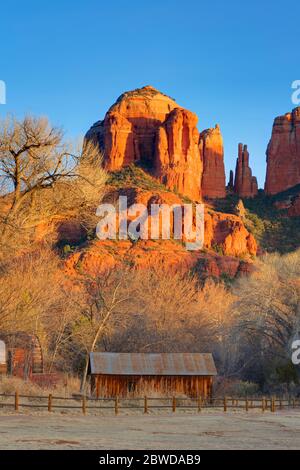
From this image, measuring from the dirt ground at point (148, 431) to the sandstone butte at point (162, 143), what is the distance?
101423mm

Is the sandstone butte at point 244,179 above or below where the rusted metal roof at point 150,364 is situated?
above

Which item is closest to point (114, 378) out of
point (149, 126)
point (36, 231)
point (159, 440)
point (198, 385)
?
point (198, 385)

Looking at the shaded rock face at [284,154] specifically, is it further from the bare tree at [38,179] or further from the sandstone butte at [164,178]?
the bare tree at [38,179]

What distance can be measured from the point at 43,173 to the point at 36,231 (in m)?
2.12

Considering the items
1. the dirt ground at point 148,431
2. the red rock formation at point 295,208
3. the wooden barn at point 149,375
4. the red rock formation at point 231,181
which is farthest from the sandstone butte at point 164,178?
the dirt ground at point 148,431

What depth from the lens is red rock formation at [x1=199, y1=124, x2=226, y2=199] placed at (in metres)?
145

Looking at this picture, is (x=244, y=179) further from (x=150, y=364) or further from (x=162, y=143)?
(x=150, y=364)

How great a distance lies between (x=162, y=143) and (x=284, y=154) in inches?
1433

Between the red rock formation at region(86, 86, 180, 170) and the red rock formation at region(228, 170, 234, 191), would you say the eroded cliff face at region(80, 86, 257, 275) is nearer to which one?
the red rock formation at region(86, 86, 180, 170)

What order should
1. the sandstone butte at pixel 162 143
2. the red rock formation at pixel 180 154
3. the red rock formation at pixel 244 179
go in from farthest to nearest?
the red rock formation at pixel 244 179, the sandstone butte at pixel 162 143, the red rock formation at pixel 180 154

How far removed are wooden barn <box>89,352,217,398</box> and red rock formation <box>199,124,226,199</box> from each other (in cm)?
10677

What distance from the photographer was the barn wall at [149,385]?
118 ft

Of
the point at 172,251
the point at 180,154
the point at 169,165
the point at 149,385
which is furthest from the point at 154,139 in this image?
the point at 149,385

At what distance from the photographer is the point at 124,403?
111 feet
